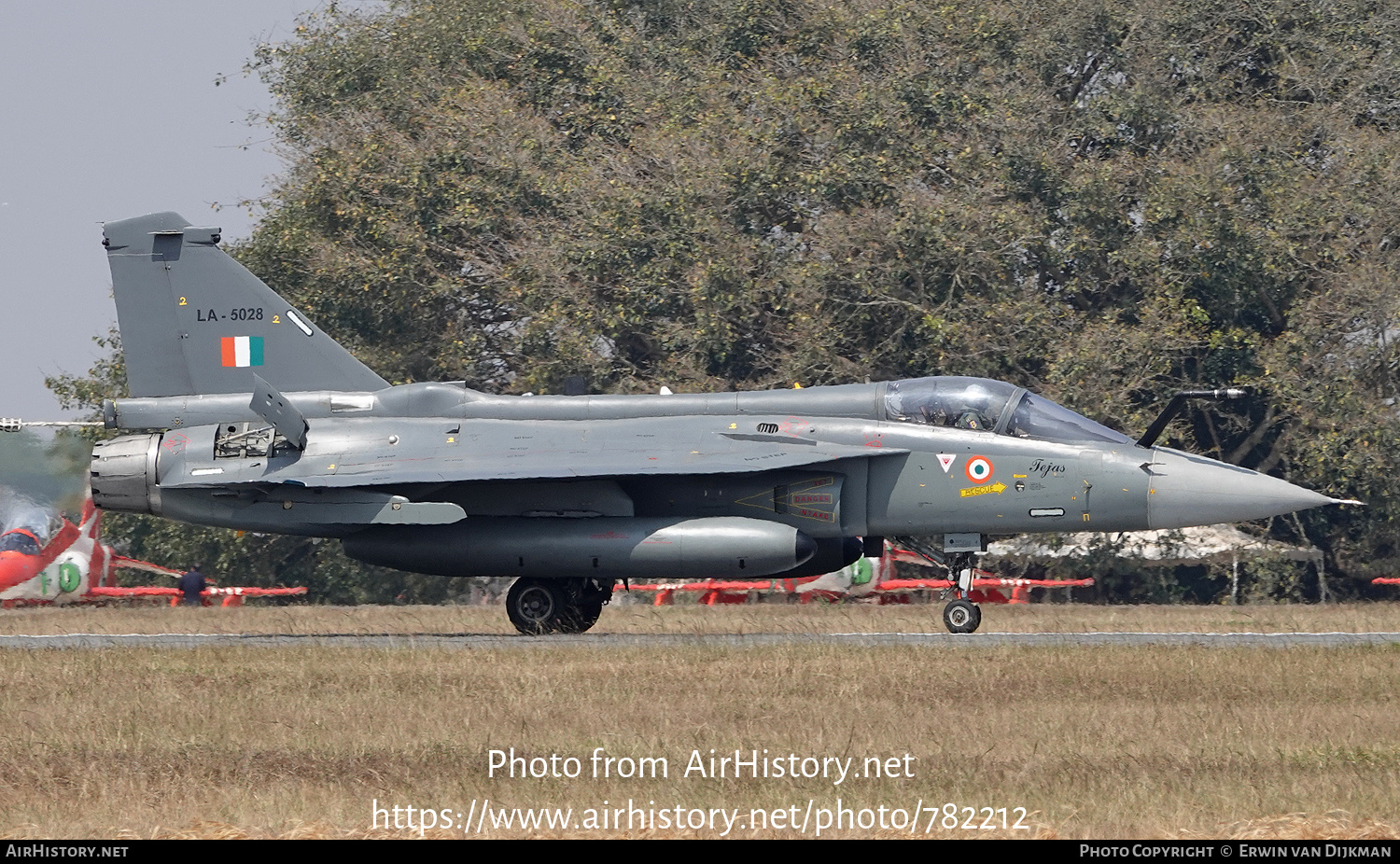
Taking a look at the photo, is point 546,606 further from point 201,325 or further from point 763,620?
point 201,325

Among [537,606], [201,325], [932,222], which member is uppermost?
[932,222]

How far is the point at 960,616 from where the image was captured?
18016 mm

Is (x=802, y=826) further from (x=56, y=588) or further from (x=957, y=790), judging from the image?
(x=56, y=588)

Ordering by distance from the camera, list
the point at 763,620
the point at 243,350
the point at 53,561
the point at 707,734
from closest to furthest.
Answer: the point at 707,734 → the point at 243,350 → the point at 763,620 → the point at 53,561

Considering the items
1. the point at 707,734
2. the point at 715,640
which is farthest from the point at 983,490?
the point at 707,734

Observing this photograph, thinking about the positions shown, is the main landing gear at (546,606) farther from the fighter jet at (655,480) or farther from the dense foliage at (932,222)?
the dense foliage at (932,222)

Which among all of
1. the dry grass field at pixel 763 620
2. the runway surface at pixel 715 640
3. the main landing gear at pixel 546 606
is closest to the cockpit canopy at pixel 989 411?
the runway surface at pixel 715 640

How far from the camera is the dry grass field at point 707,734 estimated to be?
849 cm

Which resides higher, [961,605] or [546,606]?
[961,605]

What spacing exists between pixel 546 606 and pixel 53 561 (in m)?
12.7

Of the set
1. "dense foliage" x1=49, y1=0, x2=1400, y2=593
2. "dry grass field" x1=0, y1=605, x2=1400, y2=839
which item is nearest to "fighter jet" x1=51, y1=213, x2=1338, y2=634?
"dry grass field" x1=0, y1=605, x2=1400, y2=839

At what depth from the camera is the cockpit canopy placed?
Answer: 17891mm

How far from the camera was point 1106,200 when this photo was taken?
33531 millimetres

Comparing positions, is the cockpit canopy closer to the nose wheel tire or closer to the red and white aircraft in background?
the nose wheel tire
